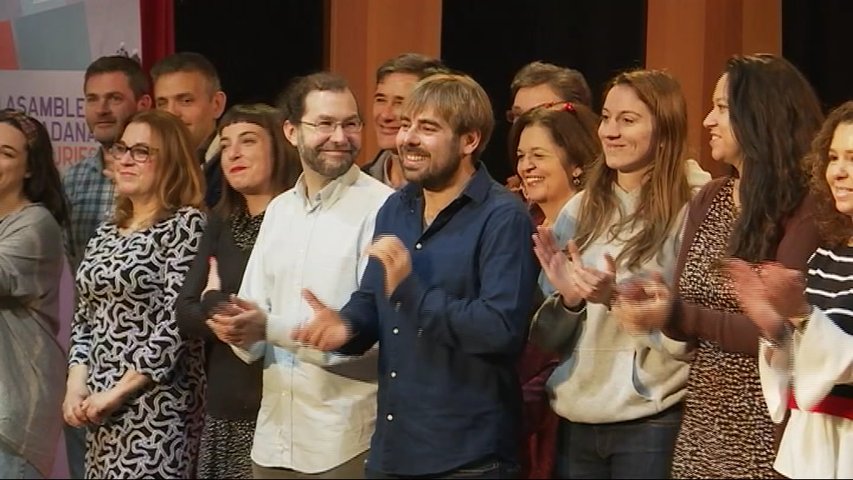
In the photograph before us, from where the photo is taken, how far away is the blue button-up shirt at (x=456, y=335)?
3.29 meters

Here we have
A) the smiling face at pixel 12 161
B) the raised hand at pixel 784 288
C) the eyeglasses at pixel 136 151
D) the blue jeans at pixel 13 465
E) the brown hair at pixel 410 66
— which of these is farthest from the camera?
the brown hair at pixel 410 66

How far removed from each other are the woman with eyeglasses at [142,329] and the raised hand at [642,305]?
47.7 inches

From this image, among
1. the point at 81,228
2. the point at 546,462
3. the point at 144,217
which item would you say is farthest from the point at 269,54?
the point at 546,462

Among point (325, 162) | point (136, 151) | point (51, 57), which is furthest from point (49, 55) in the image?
point (325, 162)

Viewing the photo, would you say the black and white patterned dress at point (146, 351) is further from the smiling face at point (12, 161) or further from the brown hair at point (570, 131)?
the brown hair at point (570, 131)

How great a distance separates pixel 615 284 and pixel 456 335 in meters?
0.36

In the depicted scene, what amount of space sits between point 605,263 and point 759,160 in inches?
16.2

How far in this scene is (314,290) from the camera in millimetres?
3688

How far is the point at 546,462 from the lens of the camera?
372 cm

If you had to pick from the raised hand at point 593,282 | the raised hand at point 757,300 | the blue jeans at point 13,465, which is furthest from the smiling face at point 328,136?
the blue jeans at point 13,465

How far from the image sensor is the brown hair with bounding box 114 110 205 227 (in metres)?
3.99

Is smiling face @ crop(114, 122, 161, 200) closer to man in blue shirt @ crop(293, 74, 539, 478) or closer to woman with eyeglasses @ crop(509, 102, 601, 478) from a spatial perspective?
man in blue shirt @ crop(293, 74, 539, 478)

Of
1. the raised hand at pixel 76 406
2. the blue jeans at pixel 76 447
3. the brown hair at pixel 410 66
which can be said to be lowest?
the blue jeans at pixel 76 447

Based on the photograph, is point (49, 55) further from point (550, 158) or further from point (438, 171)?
point (438, 171)
